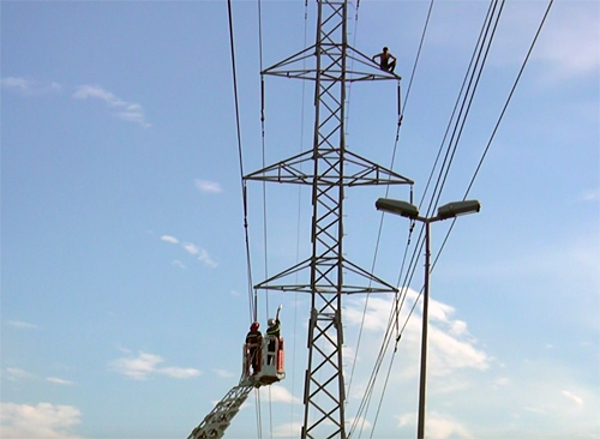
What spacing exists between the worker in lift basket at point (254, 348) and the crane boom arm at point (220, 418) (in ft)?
2.74

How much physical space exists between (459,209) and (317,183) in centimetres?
1140

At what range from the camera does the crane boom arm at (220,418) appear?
133ft

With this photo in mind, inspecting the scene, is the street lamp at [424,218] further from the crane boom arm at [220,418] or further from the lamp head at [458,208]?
the crane boom arm at [220,418]

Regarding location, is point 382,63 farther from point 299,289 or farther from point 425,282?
point 425,282

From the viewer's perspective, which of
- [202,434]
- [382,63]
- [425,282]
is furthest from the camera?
[382,63]

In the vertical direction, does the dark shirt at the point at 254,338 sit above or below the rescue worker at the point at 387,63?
below

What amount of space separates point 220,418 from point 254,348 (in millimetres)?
2463

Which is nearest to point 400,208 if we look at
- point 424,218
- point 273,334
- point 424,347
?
point 424,218

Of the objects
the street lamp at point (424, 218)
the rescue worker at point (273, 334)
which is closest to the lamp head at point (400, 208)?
the street lamp at point (424, 218)

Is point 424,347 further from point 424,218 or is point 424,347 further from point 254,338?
point 254,338

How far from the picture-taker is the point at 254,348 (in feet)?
134

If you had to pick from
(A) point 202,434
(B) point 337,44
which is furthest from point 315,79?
(A) point 202,434

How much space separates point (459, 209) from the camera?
31750 mm

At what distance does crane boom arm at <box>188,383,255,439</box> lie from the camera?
4058 centimetres
